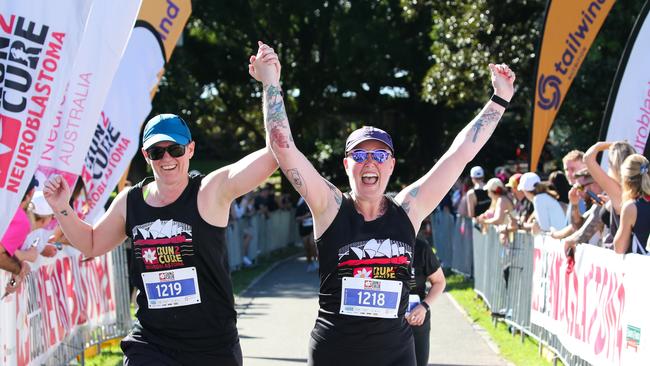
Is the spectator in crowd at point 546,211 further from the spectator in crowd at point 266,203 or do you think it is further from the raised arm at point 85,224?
the spectator in crowd at point 266,203

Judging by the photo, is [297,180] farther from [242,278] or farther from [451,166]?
[242,278]

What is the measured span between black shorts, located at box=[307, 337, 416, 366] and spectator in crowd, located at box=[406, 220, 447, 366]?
3.15ft

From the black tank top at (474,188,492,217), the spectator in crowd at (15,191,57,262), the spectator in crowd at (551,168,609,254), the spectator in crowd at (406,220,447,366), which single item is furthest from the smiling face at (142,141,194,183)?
the black tank top at (474,188,492,217)

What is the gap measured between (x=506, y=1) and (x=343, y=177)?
2191cm

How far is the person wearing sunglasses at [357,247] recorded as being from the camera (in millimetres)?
4859

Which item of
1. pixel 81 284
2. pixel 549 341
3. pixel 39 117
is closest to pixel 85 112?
pixel 39 117

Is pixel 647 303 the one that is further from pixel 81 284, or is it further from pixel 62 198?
pixel 81 284

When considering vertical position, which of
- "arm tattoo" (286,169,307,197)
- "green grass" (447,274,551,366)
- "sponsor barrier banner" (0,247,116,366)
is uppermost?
"arm tattoo" (286,169,307,197)

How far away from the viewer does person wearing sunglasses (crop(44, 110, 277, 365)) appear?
200 inches

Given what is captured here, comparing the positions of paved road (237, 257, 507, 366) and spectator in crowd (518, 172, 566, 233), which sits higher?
spectator in crowd (518, 172, 566, 233)

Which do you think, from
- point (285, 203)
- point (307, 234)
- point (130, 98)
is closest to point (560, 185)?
point (130, 98)

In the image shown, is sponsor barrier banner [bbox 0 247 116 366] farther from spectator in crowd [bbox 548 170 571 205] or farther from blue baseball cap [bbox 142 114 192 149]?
spectator in crowd [bbox 548 170 571 205]

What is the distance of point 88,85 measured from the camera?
8539mm

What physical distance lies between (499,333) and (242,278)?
379 inches
